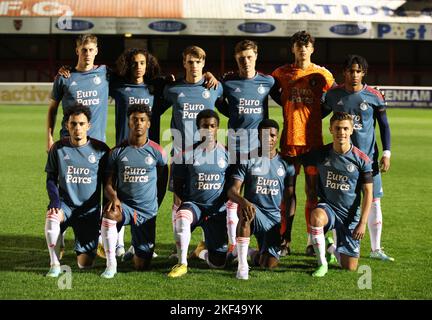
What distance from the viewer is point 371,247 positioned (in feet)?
23.4

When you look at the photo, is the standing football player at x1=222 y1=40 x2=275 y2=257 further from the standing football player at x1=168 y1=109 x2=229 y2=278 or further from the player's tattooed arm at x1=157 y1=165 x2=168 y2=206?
the player's tattooed arm at x1=157 y1=165 x2=168 y2=206

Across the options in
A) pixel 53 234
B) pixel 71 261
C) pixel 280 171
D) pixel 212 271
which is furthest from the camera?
pixel 71 261

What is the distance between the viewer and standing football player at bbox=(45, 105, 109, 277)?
246 inches

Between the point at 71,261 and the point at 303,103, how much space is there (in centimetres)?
261

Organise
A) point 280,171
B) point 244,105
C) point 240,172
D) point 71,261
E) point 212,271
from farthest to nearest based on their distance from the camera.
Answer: point 244,105, point 71,261, point 280,171, point 240,172, point 212,271

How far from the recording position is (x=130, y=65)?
6.89 m

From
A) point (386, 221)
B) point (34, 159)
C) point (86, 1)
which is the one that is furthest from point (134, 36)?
point (386, 221)

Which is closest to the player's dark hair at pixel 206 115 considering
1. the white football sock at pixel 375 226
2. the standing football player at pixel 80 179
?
the standing football player at pixel 80 179

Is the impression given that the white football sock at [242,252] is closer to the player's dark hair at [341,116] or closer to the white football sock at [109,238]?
the white football sock at [109,238]

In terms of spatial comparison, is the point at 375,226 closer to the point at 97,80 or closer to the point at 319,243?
the point at 319,243

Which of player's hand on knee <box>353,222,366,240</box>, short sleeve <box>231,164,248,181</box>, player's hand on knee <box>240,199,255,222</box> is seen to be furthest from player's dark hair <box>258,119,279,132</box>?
player's hand on knee <box>353,222,366,240</box>

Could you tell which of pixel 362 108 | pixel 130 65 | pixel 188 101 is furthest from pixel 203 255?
pixel 362 108

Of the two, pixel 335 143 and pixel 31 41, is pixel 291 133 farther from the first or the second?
pixel 31 41
